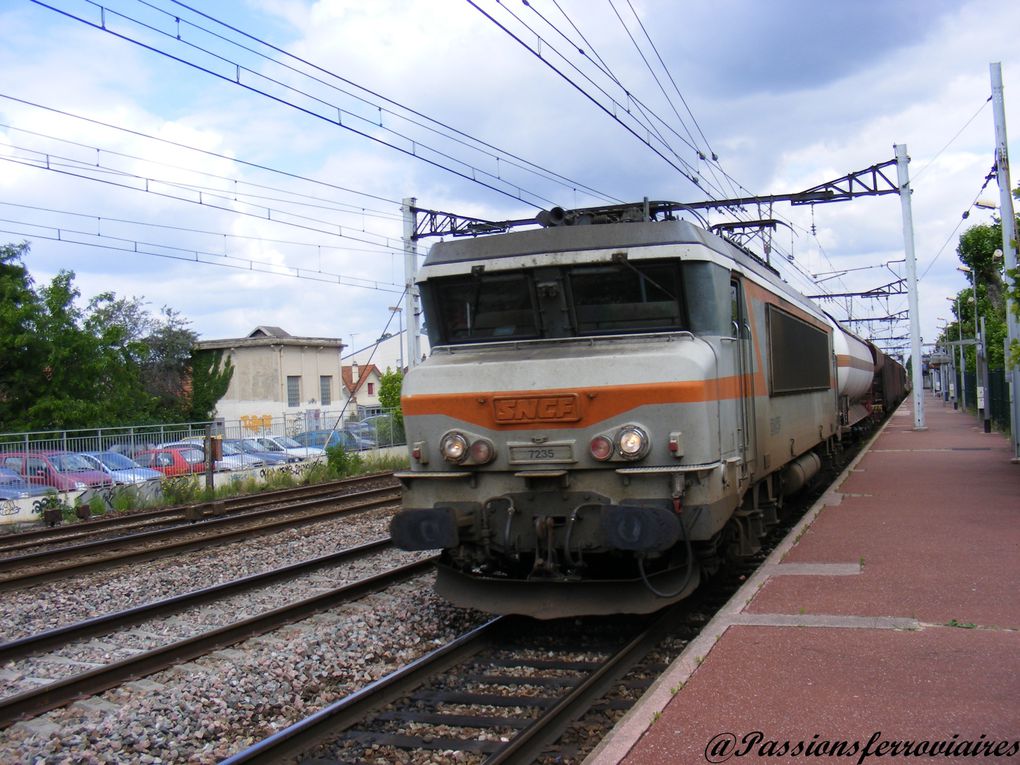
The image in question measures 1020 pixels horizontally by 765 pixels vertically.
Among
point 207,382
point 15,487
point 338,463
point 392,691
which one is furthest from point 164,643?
point 207,382

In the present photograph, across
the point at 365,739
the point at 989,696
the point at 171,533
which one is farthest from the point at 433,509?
the point at 171,533

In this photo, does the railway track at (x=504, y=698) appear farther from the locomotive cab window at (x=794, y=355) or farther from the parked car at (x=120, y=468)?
the parked car at (x=120, y=468)

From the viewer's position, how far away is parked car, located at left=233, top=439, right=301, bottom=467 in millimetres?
28072

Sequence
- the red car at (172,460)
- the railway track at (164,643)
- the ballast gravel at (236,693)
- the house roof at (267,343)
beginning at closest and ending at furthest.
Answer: the ballast gravel at (236,693), the railway track at (164,643), the red car at (172,460), the house roof at (267,343)

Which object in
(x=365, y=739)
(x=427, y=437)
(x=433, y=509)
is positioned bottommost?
(x=365, y=739)

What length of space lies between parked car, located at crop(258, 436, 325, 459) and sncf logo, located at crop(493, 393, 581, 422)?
889 inches

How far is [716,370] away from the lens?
7406 mm

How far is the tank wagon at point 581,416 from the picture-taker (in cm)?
697

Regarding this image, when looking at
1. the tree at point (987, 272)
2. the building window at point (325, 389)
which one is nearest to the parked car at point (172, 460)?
the tree at point (987, 272)

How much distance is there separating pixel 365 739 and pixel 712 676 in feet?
6.93

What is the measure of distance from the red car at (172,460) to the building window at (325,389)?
29119mm

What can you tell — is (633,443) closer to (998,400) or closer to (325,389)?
(998,400)

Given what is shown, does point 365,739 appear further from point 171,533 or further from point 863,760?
point 171,533

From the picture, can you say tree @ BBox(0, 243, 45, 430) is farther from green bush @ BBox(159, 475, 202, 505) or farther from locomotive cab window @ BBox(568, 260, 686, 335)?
locomotive cab window @ BBox(568, 260, 686, 335)
